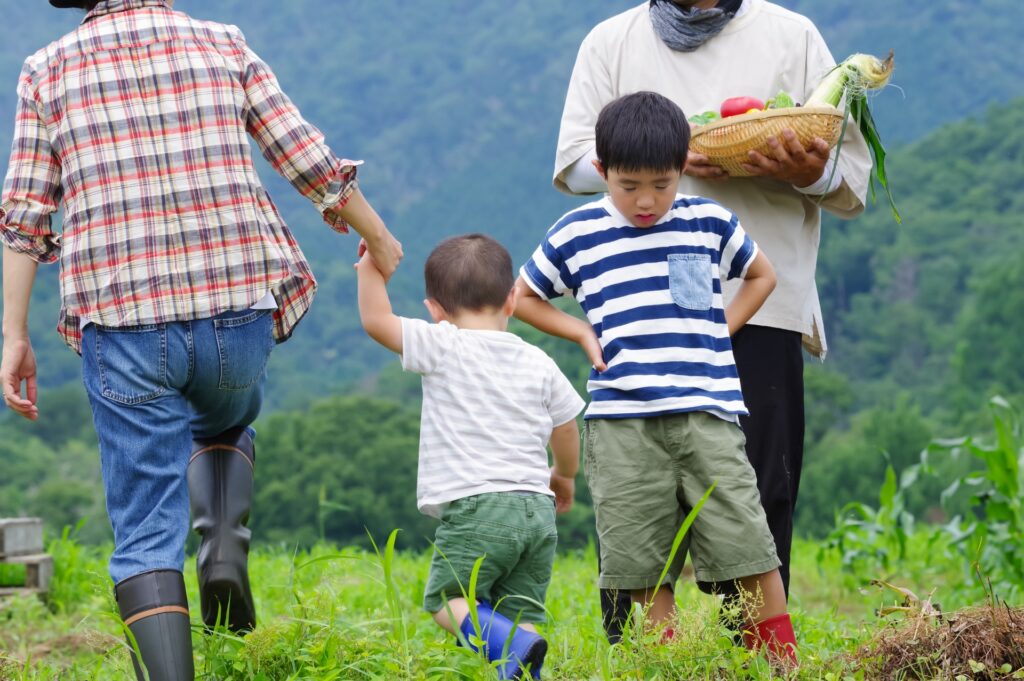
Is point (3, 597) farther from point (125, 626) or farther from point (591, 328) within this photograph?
point (591, 328)

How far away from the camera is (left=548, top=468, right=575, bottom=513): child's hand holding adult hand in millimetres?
3203

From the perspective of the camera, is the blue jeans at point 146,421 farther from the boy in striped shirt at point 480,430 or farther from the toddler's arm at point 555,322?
the toddler's arm at point 555,322

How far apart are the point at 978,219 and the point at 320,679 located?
48.2 meters

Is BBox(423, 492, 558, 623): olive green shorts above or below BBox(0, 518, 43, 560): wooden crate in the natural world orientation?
above

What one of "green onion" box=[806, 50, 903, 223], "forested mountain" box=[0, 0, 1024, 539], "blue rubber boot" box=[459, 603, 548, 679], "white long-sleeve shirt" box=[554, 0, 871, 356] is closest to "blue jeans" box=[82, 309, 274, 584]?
"blue rubber boot" box=[459, 603, 548, 679]

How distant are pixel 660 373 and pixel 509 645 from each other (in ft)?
2.23

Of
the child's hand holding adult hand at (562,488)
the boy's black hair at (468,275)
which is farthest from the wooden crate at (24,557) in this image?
the boy's black hair at (468,275)

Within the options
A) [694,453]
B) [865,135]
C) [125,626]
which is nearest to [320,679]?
[125,626]

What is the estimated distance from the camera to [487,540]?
2906 millimetres

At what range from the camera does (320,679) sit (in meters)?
2.86

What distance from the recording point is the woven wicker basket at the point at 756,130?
308 centimetres

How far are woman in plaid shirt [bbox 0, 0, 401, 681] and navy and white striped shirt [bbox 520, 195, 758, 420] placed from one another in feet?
1.68

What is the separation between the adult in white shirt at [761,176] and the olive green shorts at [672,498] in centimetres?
35

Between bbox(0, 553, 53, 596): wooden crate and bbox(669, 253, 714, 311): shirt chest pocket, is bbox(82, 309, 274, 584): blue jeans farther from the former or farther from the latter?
bbox(0, 553, 53, 596): wooden crate
